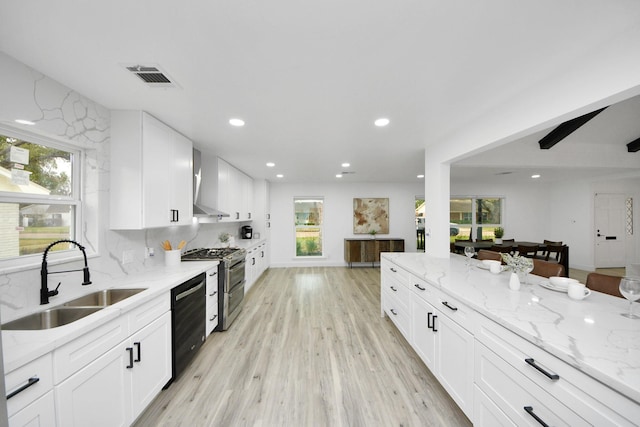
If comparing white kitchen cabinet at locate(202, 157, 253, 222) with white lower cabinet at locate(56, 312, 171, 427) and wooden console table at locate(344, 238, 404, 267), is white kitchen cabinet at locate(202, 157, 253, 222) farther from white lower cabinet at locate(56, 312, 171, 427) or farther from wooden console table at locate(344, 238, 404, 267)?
wooden console table at locate(344, 238, 404, 267)

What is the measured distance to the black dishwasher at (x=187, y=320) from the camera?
2075 mm

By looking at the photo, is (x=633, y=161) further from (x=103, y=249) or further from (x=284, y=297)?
(x=103, y=249)

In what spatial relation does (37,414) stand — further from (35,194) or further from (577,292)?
(577,292)

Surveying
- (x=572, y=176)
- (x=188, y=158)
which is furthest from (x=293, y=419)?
(x=572, y=176)

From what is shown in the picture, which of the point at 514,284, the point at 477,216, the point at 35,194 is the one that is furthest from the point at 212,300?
the point at 477,216

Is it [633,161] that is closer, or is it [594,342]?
[594,342]

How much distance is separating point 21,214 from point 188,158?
1575mm

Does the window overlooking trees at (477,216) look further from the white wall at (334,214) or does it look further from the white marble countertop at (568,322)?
the white marble countertop at (568,322)

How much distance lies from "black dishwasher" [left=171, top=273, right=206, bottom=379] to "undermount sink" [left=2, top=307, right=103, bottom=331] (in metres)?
0.59

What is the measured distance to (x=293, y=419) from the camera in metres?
1.75

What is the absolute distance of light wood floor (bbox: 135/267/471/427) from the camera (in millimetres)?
1769

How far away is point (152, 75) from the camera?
163 centimetres

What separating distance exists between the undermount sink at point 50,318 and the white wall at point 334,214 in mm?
5293

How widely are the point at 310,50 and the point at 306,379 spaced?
260cm
